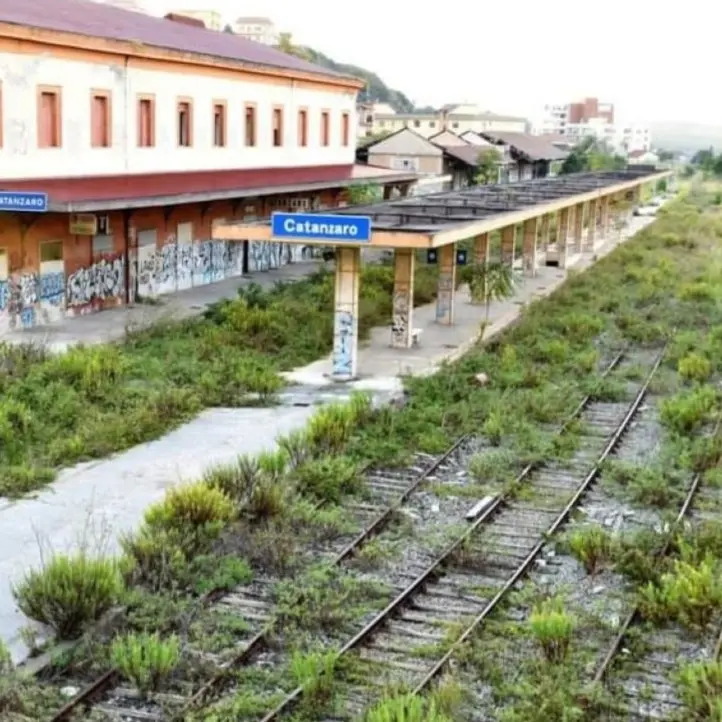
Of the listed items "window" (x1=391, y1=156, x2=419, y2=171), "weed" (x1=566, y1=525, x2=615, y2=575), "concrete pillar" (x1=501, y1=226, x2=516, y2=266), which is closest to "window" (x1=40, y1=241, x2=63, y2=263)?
"concrete pillar" (x1=501, y1=226, x2=516, y2=266)

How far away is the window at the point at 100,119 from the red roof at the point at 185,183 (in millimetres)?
821

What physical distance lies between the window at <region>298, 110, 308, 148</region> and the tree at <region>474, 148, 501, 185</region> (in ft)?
89.5

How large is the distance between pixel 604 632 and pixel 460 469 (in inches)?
200

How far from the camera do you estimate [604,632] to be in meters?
9.59

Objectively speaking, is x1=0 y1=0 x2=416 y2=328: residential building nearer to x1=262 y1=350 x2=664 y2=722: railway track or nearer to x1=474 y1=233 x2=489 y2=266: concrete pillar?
x1=474 y1=233 x2=489 y2=266: concrete pillar

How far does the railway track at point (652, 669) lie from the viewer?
27.1 ft

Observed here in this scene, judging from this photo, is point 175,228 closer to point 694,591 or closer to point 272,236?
point 272,236

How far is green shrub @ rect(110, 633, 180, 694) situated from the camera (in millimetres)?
8289

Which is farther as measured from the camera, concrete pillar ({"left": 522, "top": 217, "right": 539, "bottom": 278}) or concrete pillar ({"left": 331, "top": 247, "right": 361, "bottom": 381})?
concrete pillar ({"left": 522, "top": 217, "right": 539, "bottom": 278})

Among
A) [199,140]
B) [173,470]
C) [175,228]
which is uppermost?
[199,140]

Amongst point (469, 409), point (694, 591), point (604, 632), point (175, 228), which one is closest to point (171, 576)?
point (604, 632)

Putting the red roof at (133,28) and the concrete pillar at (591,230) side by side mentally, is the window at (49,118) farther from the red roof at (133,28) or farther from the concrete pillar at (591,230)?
the concrete pillar at (591,230)

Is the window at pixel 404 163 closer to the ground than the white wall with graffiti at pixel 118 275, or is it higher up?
higher up

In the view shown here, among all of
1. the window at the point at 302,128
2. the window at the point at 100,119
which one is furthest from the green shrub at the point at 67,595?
the window at the point at 302,128
